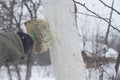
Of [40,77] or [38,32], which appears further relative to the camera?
[40,77]

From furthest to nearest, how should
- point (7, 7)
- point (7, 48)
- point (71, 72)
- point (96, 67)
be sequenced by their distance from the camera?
point (7, 7), point (96, 67), point (71, 72), point (7, 48)

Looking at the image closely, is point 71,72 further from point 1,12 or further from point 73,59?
point 1,12

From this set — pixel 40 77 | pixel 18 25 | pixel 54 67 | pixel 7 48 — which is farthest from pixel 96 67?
pixel 40 77

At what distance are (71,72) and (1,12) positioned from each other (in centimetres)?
877

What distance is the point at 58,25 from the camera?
2137 mm

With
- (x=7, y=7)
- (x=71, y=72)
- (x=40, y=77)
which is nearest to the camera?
(x=71, y=72)

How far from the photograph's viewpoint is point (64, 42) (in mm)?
2117

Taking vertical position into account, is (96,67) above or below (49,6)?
below

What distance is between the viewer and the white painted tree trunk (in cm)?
210

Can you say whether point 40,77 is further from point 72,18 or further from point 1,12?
point 72,18

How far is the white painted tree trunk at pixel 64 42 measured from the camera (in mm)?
2104

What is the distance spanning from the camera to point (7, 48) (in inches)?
75.3

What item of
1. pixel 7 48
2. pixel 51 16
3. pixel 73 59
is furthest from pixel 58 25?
pixel 7 48

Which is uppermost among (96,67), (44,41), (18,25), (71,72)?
(44,41)
